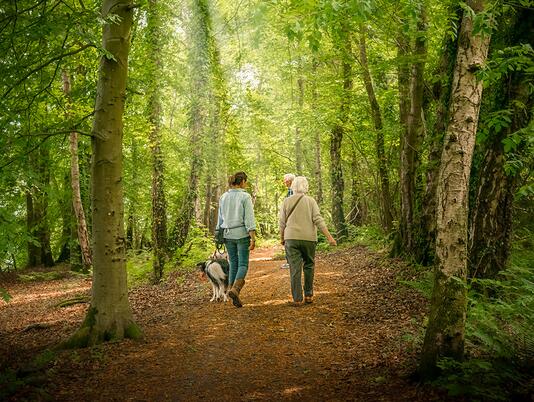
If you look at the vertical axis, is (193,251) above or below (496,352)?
above

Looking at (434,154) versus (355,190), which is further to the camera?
(355,190)

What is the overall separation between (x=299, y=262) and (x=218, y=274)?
1902 mm

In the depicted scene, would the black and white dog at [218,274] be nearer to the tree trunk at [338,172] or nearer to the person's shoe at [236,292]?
the person's shoe at [236,292]

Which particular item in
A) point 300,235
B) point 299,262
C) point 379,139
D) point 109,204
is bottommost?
point 299,262

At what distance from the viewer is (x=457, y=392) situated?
12.0 feet

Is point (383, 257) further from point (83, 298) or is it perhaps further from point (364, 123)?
point (83, 298)

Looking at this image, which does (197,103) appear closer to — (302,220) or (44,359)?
(302,220)

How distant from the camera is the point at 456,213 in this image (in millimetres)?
4117

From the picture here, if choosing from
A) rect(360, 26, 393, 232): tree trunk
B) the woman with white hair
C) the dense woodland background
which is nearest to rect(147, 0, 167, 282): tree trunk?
the dense woodland background

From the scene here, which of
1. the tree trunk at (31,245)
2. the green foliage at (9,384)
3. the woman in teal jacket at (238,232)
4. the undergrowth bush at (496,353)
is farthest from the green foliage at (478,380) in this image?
the tree trunk at (31,245)

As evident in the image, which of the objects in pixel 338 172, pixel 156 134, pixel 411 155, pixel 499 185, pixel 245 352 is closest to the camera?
pixel 245 352

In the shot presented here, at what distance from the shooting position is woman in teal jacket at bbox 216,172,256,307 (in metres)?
8.42

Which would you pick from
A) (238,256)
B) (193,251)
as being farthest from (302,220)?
(193,251)

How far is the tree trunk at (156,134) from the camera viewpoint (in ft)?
40.3
